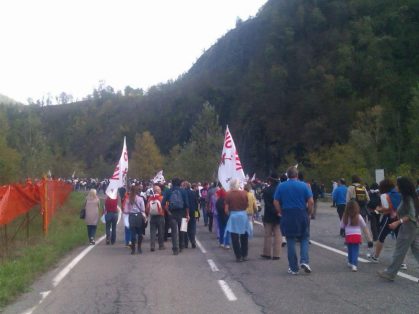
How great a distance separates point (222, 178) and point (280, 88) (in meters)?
61.2

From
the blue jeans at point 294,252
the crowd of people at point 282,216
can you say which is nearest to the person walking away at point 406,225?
the crowd of people at point 282,216

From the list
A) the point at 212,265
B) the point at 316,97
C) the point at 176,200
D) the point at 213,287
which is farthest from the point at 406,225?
the point at 316,97

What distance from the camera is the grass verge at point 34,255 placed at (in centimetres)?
1033

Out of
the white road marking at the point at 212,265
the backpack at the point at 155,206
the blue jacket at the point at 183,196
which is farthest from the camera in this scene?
the blue jacket at the point at 183,196

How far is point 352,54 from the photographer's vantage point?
73.7 m

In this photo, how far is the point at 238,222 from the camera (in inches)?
535

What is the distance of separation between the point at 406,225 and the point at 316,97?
6338 cm

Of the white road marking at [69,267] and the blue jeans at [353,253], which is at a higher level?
the blue jeans at [353,253]

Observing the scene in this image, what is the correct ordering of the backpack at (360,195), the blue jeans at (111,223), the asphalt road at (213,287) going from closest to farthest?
the asphalt road at (213,287) → the backpack at (360,195) → the blue jeans at (111,223)

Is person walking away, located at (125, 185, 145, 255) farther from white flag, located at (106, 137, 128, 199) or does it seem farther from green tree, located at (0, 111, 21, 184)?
green tree, located at (0, 111, 21, 184)

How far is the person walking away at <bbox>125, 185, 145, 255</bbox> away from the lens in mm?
15883

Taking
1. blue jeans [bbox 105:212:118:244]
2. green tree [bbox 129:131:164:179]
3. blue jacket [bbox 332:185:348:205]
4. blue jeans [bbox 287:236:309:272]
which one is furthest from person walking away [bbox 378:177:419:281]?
green tree [bbox 129:131:164:179]

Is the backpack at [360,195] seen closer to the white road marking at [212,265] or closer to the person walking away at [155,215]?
the white road marking at [212,265]

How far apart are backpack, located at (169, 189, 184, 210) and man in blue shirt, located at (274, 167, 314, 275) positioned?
4753 millimetres
